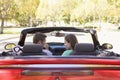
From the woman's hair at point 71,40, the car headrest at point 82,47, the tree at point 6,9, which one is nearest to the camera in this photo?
the car headrest at point 82,47

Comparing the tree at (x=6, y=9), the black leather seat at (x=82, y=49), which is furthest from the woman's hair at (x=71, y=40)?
the tree at (x=6, y=9)

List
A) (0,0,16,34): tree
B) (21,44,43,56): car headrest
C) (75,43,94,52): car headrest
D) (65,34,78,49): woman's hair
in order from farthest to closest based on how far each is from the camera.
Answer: (0,0,16,34): tree
(65,34,78,49): woman's hair
(75,43,94,52): car headrest
(21,44,43,56): car headrest

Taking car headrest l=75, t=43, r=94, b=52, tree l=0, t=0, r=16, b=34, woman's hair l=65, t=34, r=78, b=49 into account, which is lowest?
tree l=0, t=0, r=16, b=34

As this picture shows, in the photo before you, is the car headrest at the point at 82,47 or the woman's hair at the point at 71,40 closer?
the car headrest at the point at 82,47

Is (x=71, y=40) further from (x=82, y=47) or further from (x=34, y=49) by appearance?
(x=34, y=49)

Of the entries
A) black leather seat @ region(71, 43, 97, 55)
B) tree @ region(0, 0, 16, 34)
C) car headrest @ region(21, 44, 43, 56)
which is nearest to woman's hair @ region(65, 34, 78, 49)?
black leather seat @ region(71, 43, 97, 55)

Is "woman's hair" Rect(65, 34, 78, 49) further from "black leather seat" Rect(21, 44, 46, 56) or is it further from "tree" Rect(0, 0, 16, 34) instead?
"tree" Rect(0, 0, 16, 34)

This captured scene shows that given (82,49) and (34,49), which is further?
(82,49)

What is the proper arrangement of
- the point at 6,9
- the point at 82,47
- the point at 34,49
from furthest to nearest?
the point at 6,9 → the point at 82,47 → the point at 34,49

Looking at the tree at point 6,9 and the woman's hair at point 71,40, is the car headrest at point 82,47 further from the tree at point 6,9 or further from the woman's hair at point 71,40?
the tree at point 6,9

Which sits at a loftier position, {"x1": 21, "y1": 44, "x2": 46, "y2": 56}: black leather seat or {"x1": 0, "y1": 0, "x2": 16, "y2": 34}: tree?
{"x1": 21, "y1": 44, "x2": 46, "y2": 56}: black leather seat

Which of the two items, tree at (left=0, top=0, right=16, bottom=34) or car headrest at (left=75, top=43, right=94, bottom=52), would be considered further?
tree at (left=0, top=0, right=16, bottom=34)

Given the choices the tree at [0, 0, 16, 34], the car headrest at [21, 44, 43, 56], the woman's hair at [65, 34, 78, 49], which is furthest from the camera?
the tree at [0, 0, 16, 34]

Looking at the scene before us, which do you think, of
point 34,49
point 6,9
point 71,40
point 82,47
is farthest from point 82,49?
point 6,9
